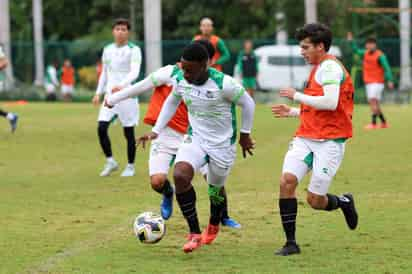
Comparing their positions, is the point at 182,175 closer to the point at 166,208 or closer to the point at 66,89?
the point at 166,208

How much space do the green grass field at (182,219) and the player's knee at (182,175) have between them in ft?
1.90

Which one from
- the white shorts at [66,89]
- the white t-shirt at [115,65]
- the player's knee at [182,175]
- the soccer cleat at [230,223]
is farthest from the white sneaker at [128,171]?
the white shorts at [66,89]

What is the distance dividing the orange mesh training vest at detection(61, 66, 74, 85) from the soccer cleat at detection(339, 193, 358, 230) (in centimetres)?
2867

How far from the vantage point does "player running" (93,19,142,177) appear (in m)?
13.4

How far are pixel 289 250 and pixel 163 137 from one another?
2.10 metres

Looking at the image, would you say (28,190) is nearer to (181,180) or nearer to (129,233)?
(129,233)

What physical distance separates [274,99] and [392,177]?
2103 centimetres

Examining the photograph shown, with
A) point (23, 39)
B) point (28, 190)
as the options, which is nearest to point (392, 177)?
point (28, 190)

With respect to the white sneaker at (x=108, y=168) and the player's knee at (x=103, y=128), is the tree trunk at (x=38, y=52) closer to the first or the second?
the white sneaker at (x=108, y=168)

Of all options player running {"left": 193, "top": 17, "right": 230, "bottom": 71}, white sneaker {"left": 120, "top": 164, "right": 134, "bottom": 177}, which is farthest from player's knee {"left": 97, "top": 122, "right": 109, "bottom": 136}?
player running {"left": 193, "top": 17, "right": 230, "bottom": 71}

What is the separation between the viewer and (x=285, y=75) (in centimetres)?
3938

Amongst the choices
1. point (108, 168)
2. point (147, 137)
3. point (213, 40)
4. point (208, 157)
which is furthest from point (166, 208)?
point (213, 40)

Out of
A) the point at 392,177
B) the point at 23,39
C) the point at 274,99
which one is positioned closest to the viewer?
the point at 392,177

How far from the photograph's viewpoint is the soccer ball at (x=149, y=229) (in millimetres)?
8734
